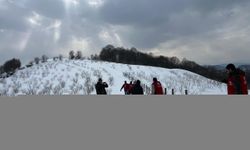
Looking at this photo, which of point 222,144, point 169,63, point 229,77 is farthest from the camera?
point 169,63

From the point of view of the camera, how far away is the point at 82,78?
1241 inches

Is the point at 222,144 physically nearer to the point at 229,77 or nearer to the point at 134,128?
the point at 134,128

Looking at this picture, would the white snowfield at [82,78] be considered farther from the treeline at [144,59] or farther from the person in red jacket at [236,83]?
the treeline at [144,59]

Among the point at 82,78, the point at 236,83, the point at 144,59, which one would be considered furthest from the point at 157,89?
the point at 144,59

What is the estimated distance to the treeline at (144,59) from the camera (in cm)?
7212

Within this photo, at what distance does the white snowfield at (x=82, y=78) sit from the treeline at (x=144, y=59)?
29.1 meters

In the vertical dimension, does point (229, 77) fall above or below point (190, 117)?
above

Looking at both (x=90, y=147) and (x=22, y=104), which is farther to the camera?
(x=22, y=104)

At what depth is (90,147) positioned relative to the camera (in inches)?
56.6

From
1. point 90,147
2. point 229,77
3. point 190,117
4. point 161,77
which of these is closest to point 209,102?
point 190,117

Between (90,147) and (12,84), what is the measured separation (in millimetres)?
30470

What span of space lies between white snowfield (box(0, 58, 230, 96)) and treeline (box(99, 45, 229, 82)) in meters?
29.1

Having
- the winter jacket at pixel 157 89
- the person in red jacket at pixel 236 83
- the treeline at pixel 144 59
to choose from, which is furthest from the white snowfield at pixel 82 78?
the treeline at pixel 144 59

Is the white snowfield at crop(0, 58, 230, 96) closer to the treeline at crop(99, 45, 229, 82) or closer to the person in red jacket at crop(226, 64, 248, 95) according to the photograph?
the person in red jacket at crop(226, 64, 248, 95)
